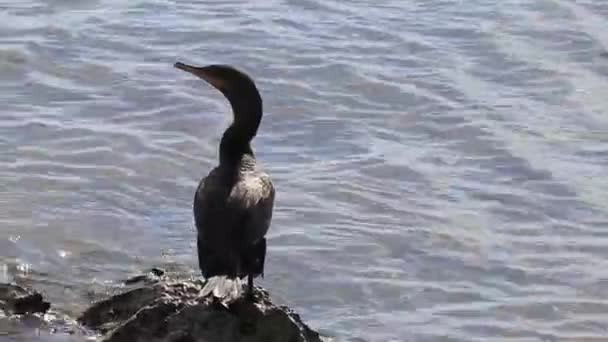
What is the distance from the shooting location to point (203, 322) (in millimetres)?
6195

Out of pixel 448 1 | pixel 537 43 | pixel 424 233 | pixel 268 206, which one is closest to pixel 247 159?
pixel 268 206

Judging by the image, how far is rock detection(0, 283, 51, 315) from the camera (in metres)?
7.16

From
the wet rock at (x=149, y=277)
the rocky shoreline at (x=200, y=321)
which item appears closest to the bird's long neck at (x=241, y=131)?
the wet rock at (x=149, y=277)

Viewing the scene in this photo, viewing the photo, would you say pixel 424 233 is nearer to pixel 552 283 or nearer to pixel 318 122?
pixel 552 283

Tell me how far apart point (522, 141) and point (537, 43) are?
2798 millimetres

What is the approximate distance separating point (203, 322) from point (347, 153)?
4.72 m

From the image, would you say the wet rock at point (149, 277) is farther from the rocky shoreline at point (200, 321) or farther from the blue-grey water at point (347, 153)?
the rocky shoreline at point (200, 321)

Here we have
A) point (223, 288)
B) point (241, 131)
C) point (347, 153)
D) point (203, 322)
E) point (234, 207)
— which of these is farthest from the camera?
point (347, 153)

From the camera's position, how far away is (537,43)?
13.8 metres

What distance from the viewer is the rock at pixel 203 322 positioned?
244 inches

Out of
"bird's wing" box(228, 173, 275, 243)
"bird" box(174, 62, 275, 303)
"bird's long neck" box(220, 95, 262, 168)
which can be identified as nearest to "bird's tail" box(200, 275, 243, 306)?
"bird" box(174, 62, 275, 303)

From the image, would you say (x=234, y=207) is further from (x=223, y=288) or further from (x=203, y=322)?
(x=203, y=322)

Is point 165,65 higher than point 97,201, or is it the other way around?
point 165,65

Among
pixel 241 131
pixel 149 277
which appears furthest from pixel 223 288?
pixel 149 277
